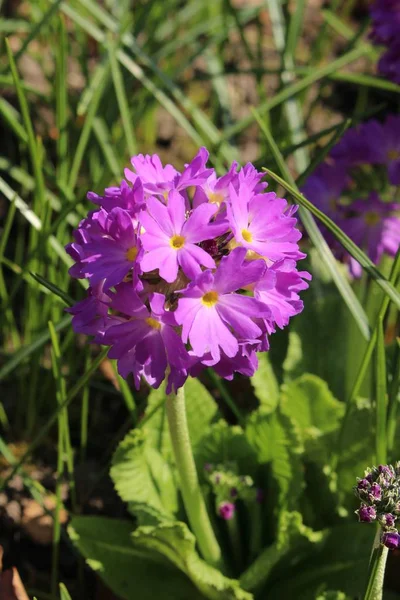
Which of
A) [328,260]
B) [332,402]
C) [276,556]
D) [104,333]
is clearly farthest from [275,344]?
[104,333]

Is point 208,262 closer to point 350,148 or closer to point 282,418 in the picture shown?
point 282,418

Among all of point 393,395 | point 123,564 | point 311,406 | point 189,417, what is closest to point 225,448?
point 189,417

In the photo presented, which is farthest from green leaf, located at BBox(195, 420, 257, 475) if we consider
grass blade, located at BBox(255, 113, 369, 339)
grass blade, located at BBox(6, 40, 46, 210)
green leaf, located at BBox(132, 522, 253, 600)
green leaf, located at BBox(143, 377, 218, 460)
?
grass blade, located at BBox(6, 40, 46, 210)

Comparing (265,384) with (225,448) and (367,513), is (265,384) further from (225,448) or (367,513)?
(367,513)

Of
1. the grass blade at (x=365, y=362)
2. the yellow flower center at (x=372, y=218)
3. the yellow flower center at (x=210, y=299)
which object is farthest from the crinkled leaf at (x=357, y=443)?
the yellow flower center at (x=210, y=299)

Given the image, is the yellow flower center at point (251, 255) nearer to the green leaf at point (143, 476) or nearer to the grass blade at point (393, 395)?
the grass blade at point (393, 395)
